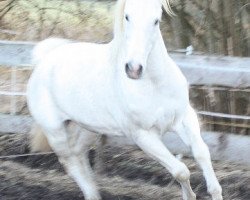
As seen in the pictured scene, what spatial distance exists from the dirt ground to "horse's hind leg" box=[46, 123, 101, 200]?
16 centimetres

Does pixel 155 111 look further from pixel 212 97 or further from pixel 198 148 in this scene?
pixel 212 97

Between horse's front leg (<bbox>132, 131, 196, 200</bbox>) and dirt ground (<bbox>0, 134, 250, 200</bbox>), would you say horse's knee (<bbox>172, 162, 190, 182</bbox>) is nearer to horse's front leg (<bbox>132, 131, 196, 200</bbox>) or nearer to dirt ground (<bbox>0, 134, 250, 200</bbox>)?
horse's front leg (<bbox>132, 131, 196, 200</bbox>)

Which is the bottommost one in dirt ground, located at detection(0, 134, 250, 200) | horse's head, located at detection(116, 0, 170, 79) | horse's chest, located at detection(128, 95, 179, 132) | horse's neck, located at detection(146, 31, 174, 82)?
dirt ground, located at detection(0, 134, 250, 200)

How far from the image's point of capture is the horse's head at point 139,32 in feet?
14.5

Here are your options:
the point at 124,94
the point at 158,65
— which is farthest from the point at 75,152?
the point at 158,65

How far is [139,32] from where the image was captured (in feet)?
14.8

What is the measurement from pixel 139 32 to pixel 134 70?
26 cm

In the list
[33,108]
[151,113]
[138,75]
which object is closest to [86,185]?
[33,108]

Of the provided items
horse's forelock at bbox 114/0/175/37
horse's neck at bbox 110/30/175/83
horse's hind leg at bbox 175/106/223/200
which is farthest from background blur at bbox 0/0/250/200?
horse's forelock at bbox 114/0/175/37

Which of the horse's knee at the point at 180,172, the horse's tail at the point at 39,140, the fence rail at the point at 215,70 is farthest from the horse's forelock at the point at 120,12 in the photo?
the horse's tail at the point at 39,140

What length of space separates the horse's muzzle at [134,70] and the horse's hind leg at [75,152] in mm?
1483

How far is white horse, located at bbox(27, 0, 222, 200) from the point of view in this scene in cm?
461

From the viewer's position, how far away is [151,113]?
4.84 m

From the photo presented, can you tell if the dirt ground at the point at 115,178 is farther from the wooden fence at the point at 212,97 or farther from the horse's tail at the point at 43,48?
the horse's tail at the point at 43,48
